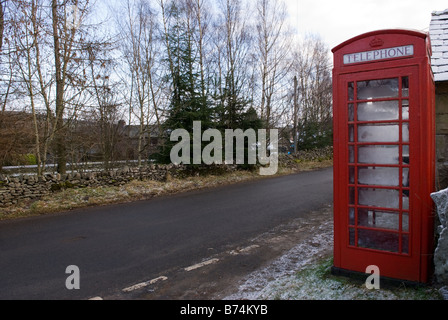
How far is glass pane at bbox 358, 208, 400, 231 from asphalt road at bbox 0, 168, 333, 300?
269 centimetres

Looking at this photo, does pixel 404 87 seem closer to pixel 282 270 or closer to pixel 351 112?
pixel 351 112

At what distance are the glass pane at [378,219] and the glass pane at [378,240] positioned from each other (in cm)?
9

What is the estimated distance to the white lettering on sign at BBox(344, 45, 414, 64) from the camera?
332 centimetres

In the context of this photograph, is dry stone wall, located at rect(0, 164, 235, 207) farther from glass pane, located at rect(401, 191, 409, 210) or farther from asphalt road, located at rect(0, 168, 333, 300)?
glass pane, located at rect(401, 191, 409, 210)

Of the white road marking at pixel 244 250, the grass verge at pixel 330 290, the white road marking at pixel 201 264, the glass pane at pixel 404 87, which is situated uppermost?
the glass pane at pixel 404 87

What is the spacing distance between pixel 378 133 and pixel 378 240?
4.37 ft

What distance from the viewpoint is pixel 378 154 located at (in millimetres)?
3646

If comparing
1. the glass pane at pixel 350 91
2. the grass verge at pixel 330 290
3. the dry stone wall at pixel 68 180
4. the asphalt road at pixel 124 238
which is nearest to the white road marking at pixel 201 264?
the asphalt road at pixel 124 238

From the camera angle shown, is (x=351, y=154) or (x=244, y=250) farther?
(x=244, y=250)

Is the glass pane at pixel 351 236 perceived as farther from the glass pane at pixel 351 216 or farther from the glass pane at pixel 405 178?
the glass pane at pixel 405 178

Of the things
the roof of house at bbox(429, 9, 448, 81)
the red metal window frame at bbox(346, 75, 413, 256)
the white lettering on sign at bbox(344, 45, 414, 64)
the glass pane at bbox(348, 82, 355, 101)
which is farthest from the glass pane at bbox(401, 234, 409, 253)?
the roof of house at bbox(429, 9, 448, 81)

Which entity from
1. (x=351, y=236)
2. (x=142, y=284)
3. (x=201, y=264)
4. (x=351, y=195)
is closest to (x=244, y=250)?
(x=201, y=264)

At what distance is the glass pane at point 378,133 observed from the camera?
11.7 feet
